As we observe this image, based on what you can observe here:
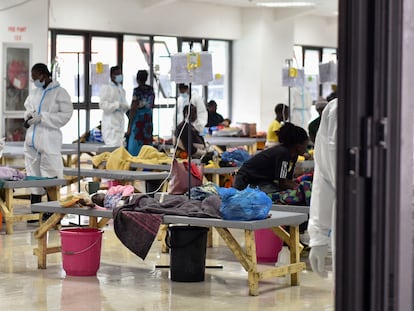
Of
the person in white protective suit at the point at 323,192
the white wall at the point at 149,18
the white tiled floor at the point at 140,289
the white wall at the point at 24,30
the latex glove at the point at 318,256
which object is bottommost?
the white tiled floor at the point at 140,289

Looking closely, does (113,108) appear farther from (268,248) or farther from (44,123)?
(268,248)

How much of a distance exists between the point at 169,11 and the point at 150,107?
→ 6.77 m

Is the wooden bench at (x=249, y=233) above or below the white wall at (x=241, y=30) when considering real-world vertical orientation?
below

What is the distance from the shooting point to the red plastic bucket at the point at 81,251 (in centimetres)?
614

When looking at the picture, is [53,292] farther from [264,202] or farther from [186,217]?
[264,202]

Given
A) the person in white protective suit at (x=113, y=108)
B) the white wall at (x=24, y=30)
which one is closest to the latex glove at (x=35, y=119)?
the person in white protective suit at (x=113, y=108)

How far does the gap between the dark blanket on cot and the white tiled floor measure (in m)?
0.27

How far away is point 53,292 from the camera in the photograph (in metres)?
5.67

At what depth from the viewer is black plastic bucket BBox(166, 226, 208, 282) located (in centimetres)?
593

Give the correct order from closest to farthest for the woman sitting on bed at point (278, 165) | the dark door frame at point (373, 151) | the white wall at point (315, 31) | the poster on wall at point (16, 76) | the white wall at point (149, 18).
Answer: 1. the dark door frame at point (373, 151)
2. the woman sitting on bed at point (278, 165)
3. the poster on wall at point (16, 76)
4. the white wall at point (149, 18)
5. the white wall at point (315, 31)

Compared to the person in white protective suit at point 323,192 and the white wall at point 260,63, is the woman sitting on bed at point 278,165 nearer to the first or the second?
the person in white protective suit at point 323,192

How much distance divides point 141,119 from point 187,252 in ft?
17.9

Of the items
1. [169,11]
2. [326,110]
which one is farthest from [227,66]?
[326,110]

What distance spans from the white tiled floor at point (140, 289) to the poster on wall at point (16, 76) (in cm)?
696
